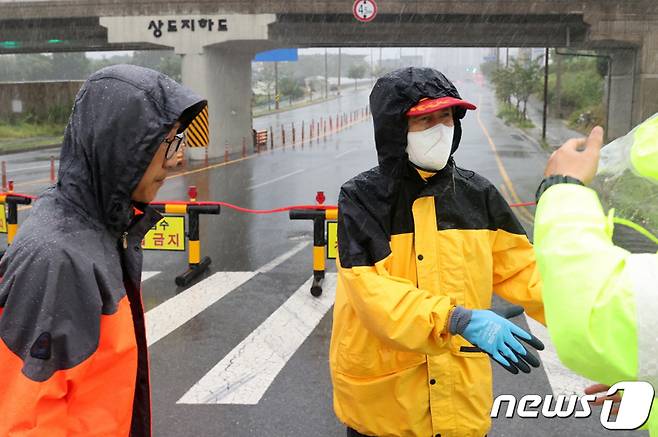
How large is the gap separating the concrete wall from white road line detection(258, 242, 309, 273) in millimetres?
34191

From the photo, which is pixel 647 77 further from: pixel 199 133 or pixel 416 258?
pixel 416 258

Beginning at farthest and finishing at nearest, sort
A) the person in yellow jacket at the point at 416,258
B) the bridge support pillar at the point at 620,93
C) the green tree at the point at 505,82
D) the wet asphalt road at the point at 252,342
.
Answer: the green tree at the point at 505,82 < the bridge support pillar at the point at 620,93 < the wet asphalt road at the point at 252,342 < the person in yellow jacket at the point at 416,258

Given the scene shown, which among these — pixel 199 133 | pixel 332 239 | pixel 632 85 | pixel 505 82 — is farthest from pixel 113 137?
pixel 505 82

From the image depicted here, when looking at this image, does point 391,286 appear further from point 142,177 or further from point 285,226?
point 285,226

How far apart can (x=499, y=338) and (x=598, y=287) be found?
802mm

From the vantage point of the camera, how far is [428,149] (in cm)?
276

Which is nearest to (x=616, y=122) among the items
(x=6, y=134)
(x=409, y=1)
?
(x=409, y=1)

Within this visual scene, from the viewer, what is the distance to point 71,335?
6.08ft

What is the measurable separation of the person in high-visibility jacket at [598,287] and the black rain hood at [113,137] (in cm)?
120

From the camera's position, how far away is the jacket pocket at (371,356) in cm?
265

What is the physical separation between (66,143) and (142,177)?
26 centimetres

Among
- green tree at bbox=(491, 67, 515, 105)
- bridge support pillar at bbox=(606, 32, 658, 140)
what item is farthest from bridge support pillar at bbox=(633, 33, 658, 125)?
green tree at bbox=(491, 67, 515, 105)

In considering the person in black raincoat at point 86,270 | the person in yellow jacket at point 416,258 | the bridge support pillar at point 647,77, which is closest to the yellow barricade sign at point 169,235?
the person in yellow jacket at point 416,258

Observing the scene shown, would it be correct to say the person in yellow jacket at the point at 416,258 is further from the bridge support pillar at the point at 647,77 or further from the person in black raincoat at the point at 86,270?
the bridge support pillar at the point at 647,77
